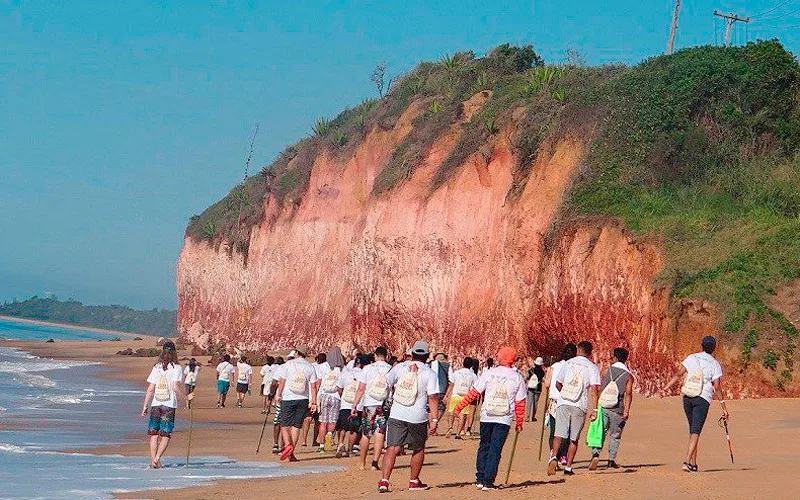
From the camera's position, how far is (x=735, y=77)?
35562 mm

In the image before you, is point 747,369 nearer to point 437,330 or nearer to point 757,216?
point 757,216

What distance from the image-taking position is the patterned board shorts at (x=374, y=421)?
17266 mm

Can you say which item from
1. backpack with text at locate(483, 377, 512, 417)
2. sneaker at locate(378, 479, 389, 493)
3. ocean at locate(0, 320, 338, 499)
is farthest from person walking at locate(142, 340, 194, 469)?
backpack with text at locate(483, 377, 512, 417)

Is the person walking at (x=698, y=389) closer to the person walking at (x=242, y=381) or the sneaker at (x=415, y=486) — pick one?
the sneaker at (x=415, y=486)

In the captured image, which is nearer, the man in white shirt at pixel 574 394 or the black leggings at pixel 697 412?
the man in white shirt at pixel 574 394

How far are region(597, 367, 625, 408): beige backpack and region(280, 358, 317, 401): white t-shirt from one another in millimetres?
4752

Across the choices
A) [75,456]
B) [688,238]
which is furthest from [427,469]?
[688,238]

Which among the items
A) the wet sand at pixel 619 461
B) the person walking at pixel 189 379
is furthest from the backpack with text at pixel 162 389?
the wet sand at pixel 619 461

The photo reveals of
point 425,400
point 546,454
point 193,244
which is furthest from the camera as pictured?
A: point 193,244

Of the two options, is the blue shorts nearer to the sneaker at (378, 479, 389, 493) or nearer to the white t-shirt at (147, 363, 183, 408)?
the white t-shirt at (147, 363, 183, 408)

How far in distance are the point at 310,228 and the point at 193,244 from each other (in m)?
17.8

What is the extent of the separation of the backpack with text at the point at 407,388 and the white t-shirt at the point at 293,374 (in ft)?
14.7

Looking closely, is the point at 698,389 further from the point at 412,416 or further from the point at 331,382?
the point at 331,382

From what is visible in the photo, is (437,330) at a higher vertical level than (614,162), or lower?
lower
